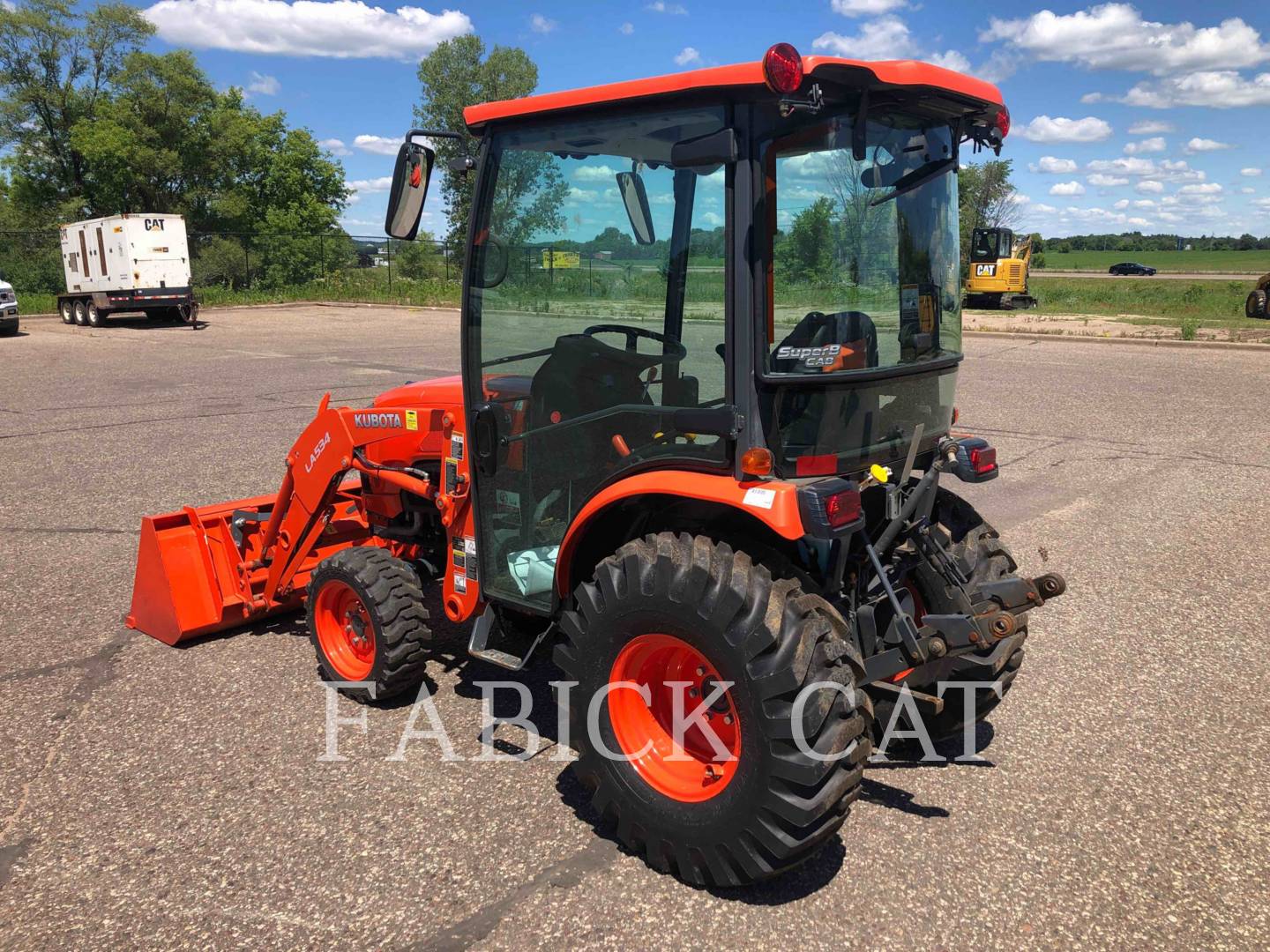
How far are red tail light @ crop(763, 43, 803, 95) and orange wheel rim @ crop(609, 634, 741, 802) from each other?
165 cm

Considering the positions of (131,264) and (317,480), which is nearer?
(317,480)

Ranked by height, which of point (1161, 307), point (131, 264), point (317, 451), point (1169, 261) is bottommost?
point (317, 451)

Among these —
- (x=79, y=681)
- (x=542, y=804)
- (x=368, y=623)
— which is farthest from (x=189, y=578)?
(x=542, y=804)

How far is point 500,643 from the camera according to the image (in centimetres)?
408

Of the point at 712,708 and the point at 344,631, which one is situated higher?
the point at 712,708

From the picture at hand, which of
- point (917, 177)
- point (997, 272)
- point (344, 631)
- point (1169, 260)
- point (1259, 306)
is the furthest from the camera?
point (1169, 260)

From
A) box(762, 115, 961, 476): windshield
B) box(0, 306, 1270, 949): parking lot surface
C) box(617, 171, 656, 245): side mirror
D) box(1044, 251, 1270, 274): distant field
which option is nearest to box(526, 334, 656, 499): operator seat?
box(617, 171, 656, 245): side mirror

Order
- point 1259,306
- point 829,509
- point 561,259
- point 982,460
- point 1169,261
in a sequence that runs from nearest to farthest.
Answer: point 829,509, point 561,259, point 982,460, point 1259,306, point 1169,261

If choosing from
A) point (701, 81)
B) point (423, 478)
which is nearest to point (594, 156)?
point (701, 81)

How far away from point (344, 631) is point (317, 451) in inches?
33.7

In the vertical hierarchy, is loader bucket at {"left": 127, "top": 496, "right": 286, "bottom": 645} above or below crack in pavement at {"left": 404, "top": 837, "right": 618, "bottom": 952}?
above

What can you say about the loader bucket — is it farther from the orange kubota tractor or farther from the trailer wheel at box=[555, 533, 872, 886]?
the trailer wheel at box=[555, 533, 872, 886]

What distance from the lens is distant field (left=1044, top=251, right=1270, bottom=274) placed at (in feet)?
269

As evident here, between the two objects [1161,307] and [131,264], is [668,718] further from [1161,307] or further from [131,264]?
[1161,307]
